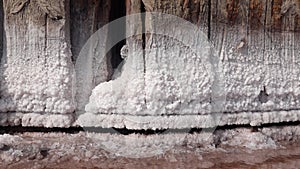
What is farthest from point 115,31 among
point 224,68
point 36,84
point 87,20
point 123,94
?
point 224,68

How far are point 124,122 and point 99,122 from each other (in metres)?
0.13

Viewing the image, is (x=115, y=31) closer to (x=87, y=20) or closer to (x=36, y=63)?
(x=87, y=20)

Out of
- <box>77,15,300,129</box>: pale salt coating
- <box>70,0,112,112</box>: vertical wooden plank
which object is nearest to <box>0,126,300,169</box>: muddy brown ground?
<box>77,15,300,129</box>: pale salt coating

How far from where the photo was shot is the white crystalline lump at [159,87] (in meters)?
1.85

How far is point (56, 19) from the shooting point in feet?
6.09

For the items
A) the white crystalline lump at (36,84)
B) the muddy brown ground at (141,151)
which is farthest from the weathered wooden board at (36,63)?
the muddy brown ground at (141,151)

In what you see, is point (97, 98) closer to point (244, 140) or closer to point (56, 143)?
point (56, 143)

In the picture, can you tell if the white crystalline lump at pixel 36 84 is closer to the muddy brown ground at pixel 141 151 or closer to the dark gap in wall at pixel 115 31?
the muddy brown ground at pixel 141 151

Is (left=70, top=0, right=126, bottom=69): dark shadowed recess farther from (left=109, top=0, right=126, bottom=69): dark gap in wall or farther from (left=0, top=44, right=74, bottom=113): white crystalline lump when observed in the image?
(left=0, top=44, right=74, bottom=113): white crystalline lump

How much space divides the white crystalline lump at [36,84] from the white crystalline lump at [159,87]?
0.17 meters

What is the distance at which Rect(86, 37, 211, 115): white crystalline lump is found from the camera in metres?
1.85

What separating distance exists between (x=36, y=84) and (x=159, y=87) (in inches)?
24.0

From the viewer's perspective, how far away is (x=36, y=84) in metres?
1.87

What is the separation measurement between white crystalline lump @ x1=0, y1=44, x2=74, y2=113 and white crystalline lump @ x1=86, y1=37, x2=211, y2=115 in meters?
0.17
